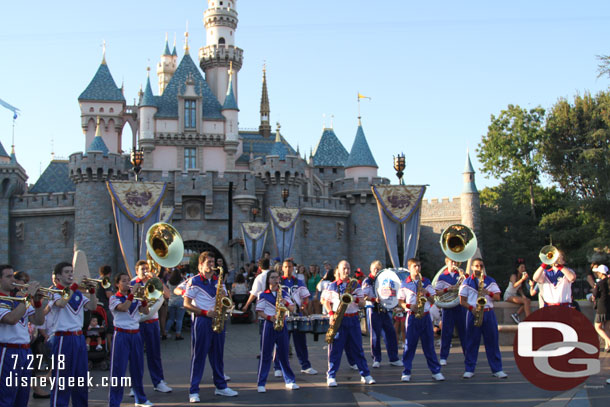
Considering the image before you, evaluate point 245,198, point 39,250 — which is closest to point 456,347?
point 245,198

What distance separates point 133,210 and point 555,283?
15.1 metres

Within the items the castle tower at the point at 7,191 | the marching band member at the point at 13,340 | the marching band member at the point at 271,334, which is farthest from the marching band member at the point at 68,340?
the castle tower at the point at 7,191

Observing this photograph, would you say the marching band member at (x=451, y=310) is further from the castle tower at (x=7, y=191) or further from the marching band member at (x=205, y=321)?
the castle tower at (x=7, y=191)

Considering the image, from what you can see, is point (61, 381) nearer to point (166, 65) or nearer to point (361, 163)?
point (361, 163)

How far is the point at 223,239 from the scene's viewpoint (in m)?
28.7

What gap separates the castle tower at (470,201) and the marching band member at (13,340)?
32.9 meters

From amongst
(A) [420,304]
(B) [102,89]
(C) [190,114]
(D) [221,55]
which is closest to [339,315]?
(A) [420,304]

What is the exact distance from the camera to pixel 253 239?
25547mm

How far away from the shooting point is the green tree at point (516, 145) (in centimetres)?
3712

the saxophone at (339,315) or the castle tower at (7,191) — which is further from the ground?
the castle tower at (7,191)

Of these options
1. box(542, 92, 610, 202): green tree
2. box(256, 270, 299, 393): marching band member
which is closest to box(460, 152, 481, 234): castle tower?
box(542, 92, 610, 202): green tree

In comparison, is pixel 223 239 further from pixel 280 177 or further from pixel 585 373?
pixel 585 373

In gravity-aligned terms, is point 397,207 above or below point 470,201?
below

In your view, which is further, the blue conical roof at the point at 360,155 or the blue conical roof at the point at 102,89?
the blue conical roof at the point at 102,89
